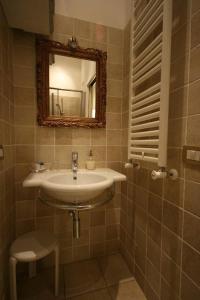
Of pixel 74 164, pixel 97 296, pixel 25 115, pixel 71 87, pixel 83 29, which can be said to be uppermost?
pixel 83 29

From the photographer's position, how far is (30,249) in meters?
1.08

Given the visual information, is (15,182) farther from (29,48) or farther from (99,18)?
(99,18)

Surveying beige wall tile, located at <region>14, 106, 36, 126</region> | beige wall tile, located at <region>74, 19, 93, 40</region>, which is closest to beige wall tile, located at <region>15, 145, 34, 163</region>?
beige wall tile, located at <region>14, 106, 36, 126</region>

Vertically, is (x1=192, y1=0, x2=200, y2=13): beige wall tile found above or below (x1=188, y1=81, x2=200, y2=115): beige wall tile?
above

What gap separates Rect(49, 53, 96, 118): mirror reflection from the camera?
135 cm

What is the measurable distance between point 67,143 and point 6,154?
0.47 metres

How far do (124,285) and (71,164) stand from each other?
1013 mm

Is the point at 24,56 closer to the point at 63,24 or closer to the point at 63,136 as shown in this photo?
the point at 63,24

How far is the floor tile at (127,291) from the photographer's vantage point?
1182mm

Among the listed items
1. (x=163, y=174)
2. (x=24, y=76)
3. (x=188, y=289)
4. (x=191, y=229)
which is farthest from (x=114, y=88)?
(x=188, y=289)

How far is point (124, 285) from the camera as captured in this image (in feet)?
4.19

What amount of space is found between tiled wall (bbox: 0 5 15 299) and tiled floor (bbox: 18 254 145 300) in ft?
0.81

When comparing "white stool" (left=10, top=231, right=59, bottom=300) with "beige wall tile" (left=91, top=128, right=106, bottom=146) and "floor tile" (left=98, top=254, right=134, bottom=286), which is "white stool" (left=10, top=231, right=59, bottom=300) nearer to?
"floor tile" (left=98, top=254, right=134, bottom=286)

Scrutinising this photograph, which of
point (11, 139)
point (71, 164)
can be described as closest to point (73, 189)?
point (71, 164)
